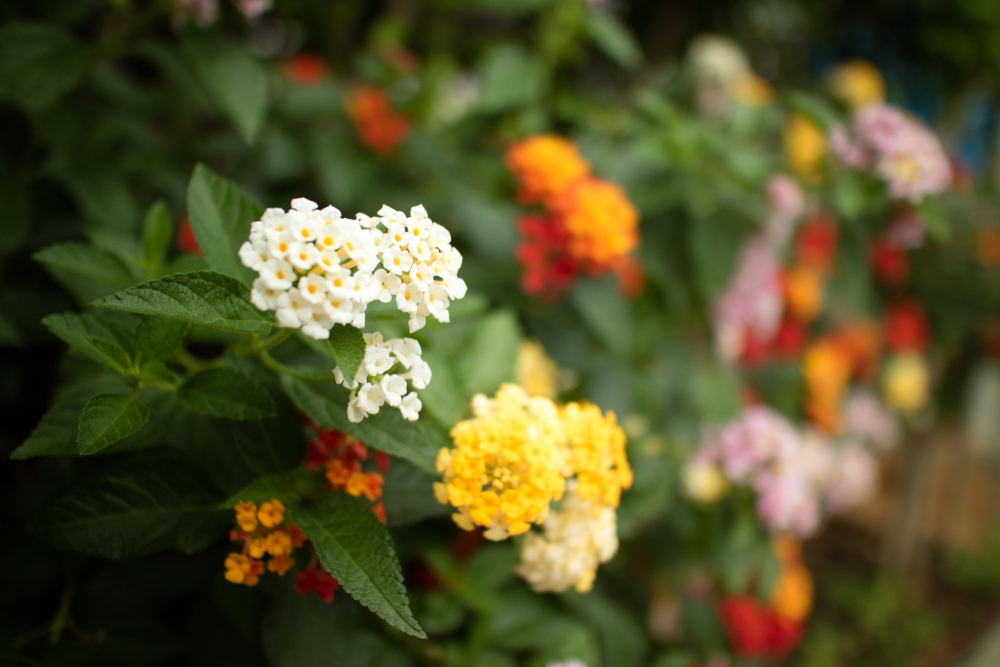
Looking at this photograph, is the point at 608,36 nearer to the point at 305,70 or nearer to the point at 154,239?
the point at 305,70

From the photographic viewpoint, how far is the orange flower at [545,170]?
1204 millimetres

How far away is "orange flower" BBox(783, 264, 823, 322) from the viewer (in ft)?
6.58

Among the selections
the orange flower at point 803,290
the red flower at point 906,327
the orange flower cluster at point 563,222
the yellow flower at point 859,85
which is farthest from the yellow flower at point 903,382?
the orange flower cluster at point 563,222

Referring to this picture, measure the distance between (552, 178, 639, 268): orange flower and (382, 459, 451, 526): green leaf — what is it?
577 millimetres

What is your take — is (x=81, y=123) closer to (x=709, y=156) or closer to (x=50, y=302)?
(x=50, y=302)

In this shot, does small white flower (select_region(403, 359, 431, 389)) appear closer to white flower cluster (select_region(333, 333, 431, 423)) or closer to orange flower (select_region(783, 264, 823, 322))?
white flower cluster (select_region(333, 333, 431, 423))

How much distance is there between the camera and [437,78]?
1705mm

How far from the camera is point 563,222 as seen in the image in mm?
1177

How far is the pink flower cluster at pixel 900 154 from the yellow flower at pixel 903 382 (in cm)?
143

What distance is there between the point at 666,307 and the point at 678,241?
157mm

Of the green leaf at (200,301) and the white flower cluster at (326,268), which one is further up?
the white flower cluster at (326,268)

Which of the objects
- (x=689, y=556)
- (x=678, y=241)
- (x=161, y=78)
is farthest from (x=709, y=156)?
(x=161, y=78)

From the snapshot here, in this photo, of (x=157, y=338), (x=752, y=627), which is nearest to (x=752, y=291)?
(x=752, y=627)

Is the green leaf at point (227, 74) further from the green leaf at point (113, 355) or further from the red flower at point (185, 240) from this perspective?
the green leaf at point (113, 355)
